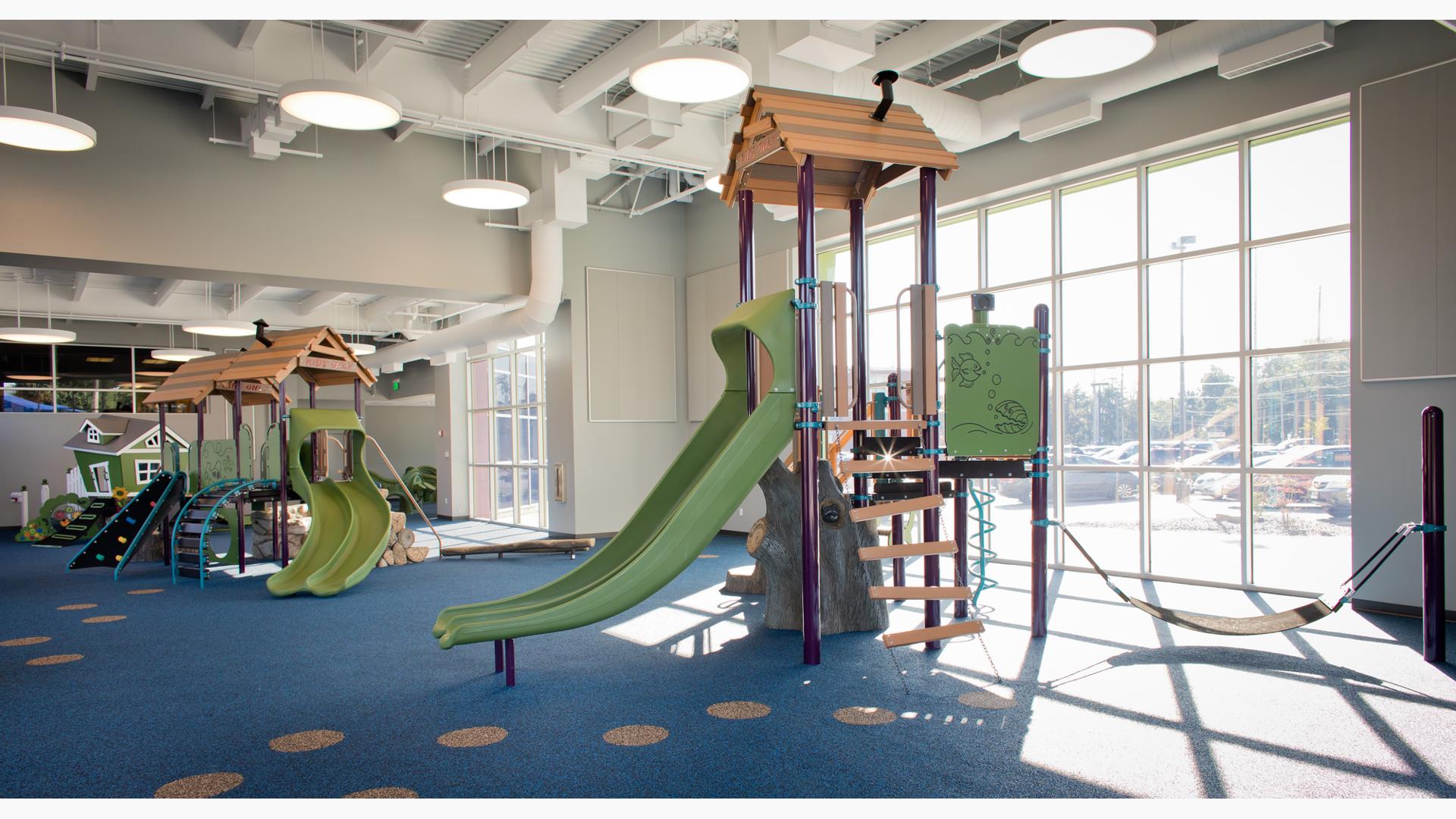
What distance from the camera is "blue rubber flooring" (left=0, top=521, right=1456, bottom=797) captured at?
127 inches

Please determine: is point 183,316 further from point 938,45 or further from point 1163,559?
point 1163,559

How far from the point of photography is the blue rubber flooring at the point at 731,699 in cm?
323

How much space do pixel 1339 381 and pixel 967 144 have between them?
3556 mm

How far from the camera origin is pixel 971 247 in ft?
30.2

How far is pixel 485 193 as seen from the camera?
815 centimetres

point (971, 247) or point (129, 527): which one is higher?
point (971, 247)

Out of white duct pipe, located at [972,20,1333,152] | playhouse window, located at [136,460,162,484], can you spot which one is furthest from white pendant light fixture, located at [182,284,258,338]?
white duct pipe, located at [972,20,1333,152]

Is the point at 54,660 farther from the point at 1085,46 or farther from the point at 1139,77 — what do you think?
the point at 1139,77

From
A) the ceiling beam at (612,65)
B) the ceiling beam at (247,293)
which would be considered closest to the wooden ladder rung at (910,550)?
the ceiling beam at (612,65)

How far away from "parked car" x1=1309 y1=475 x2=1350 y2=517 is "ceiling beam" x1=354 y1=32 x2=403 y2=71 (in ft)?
27.4

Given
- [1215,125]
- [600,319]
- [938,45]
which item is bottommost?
[600,319]

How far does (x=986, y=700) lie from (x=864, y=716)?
651 mm

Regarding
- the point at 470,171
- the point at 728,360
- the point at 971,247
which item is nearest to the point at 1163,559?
the point at 971,247

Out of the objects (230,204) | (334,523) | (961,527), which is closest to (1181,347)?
(961,527)
